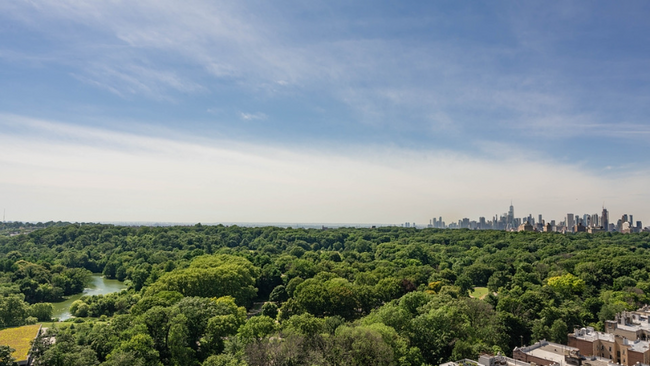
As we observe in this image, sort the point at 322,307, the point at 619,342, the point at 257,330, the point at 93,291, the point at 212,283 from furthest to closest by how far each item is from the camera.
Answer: the point at 93,291
the point at 212,283
the point at 322,307
the point at 257,330
the point at 619,342

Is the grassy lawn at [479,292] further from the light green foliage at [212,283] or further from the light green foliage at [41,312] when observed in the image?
the light green foliage at [41,312]

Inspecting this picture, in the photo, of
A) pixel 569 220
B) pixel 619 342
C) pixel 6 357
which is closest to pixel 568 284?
pixel 619 342

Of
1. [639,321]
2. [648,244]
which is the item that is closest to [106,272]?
[639,321]

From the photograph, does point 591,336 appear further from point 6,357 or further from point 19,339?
point 19,339

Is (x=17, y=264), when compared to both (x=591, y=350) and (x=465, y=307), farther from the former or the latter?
(x=591, y=350)

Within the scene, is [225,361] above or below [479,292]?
above

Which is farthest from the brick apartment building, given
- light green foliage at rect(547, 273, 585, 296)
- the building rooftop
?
light green foliage at rect(547, 273, 585, 296)

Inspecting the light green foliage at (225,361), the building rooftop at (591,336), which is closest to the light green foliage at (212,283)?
the light green foliage at (225,361)
